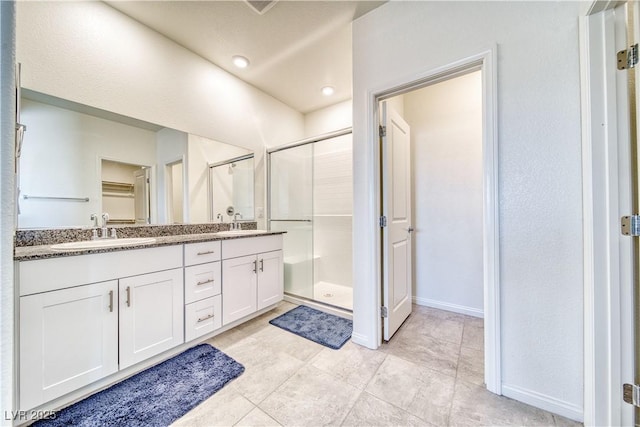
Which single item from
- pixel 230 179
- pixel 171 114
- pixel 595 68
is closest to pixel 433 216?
pixel 595 68

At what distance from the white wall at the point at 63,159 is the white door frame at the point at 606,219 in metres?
2.91

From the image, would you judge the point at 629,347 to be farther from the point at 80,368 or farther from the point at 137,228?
the point at 137,228

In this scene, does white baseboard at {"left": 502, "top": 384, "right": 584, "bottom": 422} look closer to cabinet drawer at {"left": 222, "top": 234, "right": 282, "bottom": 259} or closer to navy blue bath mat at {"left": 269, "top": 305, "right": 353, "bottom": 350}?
navy blue bath mat at {"left": 269, "top": 305, "right": 353, "bottom": 350}

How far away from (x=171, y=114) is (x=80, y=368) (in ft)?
6.25

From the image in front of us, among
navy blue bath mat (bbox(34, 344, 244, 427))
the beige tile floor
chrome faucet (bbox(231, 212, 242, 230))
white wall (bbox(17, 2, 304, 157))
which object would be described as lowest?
the beige tile floor

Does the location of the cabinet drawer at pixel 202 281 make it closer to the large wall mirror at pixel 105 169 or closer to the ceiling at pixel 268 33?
the large wall mirror at pixel 105 169

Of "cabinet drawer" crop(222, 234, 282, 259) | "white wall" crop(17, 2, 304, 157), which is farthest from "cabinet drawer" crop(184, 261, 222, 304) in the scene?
"white wall" crop(17, 2, 304, 157)

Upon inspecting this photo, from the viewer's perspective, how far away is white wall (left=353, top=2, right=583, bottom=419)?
45.8 inches

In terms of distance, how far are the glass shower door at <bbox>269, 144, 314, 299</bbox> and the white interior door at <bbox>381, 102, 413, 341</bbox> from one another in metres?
1.18

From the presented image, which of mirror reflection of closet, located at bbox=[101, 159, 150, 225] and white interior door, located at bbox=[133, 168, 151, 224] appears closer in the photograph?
mirror reflection of closet, located at bbox=[101, 159, 150, 225]

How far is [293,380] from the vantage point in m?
1.45

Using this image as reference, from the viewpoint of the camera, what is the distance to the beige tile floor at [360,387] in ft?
3.88

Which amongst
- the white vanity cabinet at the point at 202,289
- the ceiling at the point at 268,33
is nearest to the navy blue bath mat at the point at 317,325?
the white vanity cabinet at the point at 202,289

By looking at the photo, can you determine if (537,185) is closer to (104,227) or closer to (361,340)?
(361,340)
